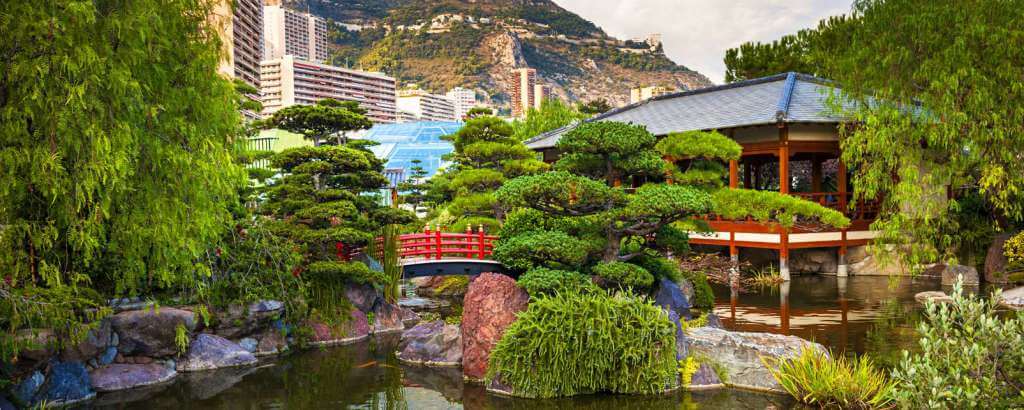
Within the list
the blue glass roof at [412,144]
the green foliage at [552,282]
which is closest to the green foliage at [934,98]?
the green foliage at [552,282]

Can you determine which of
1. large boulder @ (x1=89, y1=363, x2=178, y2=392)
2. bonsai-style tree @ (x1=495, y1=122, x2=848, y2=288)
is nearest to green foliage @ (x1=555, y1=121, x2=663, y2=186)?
bonsai-style tree @ (x1=495, y1=122, x2=848, y2=288)

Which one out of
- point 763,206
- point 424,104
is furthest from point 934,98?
point 424,104

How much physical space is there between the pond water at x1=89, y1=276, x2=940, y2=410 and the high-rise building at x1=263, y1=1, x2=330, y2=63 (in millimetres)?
125111

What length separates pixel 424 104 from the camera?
344ft

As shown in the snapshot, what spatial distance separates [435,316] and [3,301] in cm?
963

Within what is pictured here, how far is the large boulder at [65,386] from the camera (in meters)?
10.1

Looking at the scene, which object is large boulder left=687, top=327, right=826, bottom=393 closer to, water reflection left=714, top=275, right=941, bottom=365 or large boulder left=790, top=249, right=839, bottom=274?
water reflection left=714, top=275, right=941, bottom=365

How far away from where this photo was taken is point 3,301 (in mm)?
8023

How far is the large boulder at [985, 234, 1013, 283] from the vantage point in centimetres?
1819

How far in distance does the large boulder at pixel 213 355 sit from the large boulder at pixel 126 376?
1.41 ft

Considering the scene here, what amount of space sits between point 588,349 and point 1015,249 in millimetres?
13247

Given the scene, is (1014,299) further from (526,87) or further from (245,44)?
(526,87)

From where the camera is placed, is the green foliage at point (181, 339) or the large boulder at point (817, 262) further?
the large boulder at point (817, 262)

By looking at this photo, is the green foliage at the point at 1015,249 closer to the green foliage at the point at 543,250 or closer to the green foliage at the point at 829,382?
the green foliage at the point at 829,382
